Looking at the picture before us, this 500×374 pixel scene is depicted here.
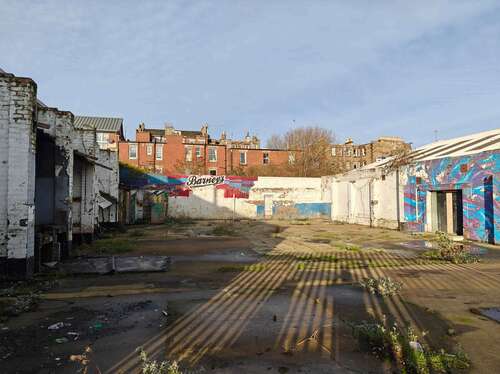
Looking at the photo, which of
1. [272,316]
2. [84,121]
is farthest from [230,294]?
[84,121]

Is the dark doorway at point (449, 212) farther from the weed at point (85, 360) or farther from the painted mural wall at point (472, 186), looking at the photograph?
the weed at point (85, 360)

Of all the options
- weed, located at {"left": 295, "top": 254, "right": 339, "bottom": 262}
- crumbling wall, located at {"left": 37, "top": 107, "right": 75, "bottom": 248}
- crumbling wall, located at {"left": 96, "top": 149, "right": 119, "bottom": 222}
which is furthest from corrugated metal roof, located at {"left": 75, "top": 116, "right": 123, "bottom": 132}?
weed, located at {"left": 295, "top": 254, "right": 339, "bottom": 262}

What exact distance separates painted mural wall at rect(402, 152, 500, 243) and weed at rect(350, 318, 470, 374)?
13377 mm

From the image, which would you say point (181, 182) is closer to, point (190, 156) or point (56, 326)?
point (190, 156)

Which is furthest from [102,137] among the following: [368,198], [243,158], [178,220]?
[368,198]

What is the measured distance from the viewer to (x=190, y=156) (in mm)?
43750

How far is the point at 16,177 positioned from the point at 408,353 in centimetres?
858

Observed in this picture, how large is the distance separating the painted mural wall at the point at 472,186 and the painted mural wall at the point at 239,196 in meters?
12.6

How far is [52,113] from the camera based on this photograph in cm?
1066

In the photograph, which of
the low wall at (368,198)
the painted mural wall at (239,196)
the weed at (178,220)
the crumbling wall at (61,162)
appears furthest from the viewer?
the painted mural wall at (239,196)

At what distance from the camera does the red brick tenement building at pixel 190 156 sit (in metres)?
42.8

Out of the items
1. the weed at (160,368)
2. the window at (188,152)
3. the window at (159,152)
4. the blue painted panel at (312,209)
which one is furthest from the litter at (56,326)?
the window at (159,152)

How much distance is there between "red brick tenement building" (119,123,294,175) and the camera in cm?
4281

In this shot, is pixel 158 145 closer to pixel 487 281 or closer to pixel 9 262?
pixel 9 262
